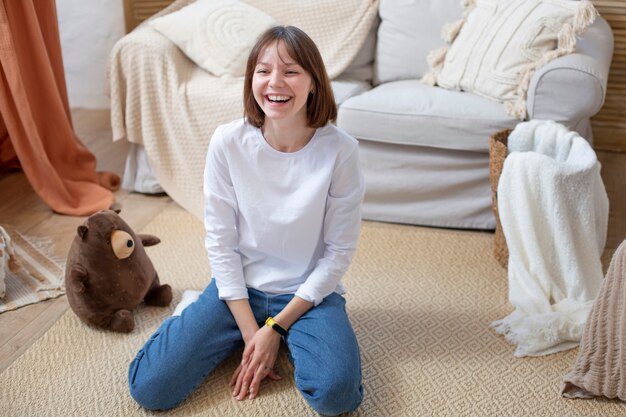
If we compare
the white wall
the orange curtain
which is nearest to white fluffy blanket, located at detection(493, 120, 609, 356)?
the orange curtain

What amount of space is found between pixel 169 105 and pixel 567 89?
1.24 metres

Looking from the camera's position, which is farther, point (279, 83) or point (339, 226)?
point (339, 226)

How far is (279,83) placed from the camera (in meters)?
1.41

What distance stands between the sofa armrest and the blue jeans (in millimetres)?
925

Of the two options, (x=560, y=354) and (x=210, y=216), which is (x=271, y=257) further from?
(x=560, y=354)

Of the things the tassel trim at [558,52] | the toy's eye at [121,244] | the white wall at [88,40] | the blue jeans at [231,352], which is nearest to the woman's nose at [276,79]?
the blue jeans at [231,352]

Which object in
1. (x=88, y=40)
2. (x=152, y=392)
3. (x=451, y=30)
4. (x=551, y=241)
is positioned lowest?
(x=88, y=40)

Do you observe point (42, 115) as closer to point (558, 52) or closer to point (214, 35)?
point (214, 35)

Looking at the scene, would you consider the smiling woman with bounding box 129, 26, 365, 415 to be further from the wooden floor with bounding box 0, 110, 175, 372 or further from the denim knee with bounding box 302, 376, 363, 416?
the wooden floor with bounding box 0, 110, 175, 372

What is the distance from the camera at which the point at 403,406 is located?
1.53 m

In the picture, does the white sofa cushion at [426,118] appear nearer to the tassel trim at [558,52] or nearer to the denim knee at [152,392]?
the tassel trim at [558,52]

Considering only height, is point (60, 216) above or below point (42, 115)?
below

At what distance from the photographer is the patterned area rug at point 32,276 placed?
6.22ft

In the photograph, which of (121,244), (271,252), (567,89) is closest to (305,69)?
(271,252)
